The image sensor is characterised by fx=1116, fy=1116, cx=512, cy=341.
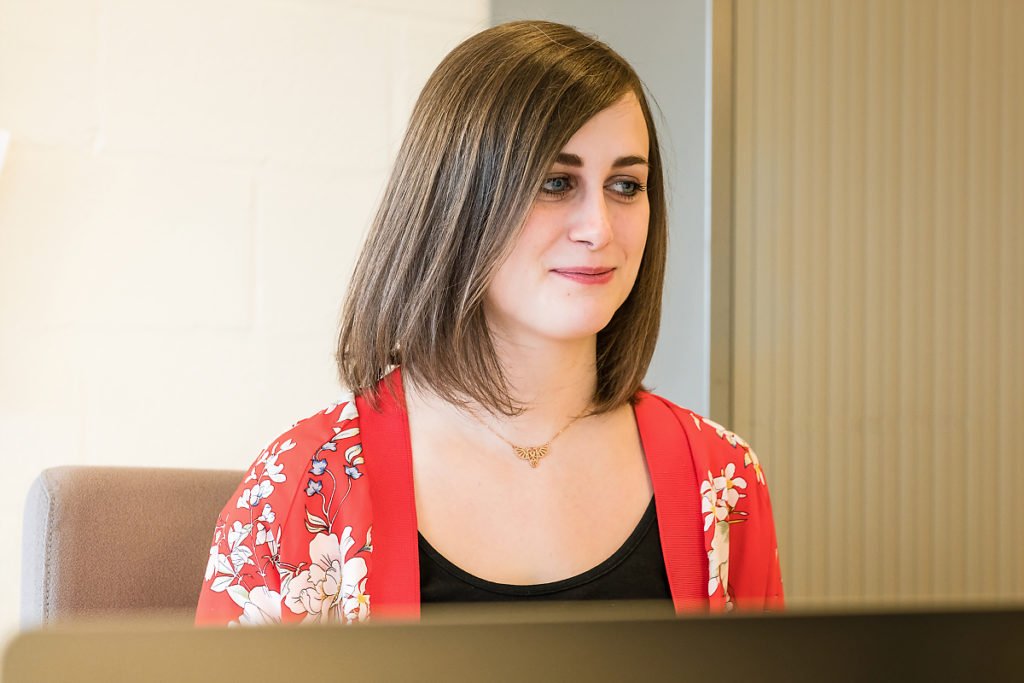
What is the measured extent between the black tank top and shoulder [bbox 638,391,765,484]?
0.30ft

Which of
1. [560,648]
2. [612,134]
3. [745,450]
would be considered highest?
[612,134]

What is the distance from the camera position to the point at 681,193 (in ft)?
5.82

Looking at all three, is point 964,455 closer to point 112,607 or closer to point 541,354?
point 541,354

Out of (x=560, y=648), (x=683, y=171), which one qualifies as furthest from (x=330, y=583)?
(x=683, y=171)

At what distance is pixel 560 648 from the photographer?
29cm

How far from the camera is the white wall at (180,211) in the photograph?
1659 millimetres

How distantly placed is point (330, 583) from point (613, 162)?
1.70 feet

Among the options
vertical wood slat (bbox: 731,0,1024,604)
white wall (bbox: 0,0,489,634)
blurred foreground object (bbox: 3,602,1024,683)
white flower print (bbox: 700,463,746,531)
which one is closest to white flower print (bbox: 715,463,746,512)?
white flower print (bbox: 700,463,746,531)

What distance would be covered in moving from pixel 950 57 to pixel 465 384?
3.78ft

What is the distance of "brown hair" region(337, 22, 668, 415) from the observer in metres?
1.13

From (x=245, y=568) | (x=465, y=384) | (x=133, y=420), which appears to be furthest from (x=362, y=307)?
(x=133, y=420)

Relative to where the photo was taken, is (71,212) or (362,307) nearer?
(362,307)

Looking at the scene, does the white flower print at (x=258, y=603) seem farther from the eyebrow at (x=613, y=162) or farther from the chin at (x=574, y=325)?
the eyebrow at (x=613, y=162)

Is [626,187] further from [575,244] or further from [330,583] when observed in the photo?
[330,583]
